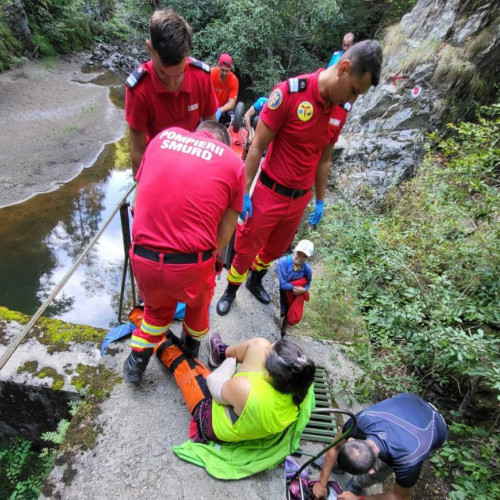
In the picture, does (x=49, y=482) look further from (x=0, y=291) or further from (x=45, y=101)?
(x=45, y=101)

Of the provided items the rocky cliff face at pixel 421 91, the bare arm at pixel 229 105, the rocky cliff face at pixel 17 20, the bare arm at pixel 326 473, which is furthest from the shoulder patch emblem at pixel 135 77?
the rocky cliff face at pixel 17 20

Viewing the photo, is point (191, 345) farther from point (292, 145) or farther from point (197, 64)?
point (197, 64)

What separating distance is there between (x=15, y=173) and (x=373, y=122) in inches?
290

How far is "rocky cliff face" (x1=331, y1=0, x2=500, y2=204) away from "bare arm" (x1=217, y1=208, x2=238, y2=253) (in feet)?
15.3

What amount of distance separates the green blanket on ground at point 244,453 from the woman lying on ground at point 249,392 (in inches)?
2.3

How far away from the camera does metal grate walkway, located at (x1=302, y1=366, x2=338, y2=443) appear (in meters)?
2.50

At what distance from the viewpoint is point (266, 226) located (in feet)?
8.54

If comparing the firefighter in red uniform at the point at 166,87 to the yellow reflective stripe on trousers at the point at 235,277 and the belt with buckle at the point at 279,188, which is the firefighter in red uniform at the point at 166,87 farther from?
the yellow reflective stripe on trousers at the point at 235,277

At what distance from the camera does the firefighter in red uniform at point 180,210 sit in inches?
64.5

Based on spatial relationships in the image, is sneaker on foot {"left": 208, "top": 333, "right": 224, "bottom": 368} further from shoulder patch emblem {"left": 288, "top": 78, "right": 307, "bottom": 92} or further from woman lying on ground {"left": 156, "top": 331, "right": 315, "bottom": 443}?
shoulder patch emblem {"left": 288, "top": 78, "right": 307, "bottom": 92}

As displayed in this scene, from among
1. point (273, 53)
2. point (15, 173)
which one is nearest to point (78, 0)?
point (273, 53)

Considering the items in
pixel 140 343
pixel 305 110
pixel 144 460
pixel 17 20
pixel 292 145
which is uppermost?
pixel 17 20

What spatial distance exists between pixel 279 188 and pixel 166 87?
1.06m

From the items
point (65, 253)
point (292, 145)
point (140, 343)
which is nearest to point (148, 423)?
point (140, 343)
